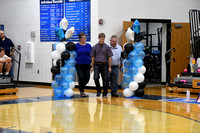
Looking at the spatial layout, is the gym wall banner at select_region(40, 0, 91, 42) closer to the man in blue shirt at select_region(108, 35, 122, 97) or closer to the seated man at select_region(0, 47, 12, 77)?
the man in blue shirt at select_region(108, 35, 122, 97)

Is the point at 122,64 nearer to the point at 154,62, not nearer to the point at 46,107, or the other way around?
the point at 46,107

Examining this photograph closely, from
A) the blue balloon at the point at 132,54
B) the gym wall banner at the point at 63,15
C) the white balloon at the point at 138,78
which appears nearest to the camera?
the white balloon at the point at 138,78

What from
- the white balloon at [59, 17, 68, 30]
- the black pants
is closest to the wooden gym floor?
the black pants

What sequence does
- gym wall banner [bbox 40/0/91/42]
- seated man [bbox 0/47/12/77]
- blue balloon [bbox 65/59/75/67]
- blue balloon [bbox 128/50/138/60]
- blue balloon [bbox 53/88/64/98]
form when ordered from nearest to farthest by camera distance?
blue balloon [bbox 128/50/138/60]
blue balloon [bbox 65/59/75/67]
blue balloon [bbox 53/88/64/98]
seated man [bbox 0/47/12/77]
gym wall banner [bbox 40/0/91/42]

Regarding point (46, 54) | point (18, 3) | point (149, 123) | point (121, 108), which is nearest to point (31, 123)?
point (149, 123)

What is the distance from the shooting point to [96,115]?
21.7 feet

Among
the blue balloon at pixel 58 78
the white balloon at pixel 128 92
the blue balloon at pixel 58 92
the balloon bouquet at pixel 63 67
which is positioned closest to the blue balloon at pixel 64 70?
the balloon bouquet at pixel 63 67

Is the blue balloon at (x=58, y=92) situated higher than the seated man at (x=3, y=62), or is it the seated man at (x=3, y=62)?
the seated man at (x=3, y=62)

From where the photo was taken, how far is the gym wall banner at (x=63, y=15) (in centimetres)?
1163

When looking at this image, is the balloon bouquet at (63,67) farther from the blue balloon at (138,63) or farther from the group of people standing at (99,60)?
the blue balloon at (138,63)

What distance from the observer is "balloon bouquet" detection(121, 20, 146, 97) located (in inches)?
361

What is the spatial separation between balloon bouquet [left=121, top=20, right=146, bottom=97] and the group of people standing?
28cm

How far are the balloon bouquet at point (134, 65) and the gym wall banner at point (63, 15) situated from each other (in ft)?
8.31

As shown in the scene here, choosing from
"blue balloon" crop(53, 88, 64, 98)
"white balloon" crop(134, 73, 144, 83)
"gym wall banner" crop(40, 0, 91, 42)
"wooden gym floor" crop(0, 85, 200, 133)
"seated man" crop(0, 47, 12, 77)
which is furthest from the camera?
"gym wall banner" crop(40, 0, 91, 42)
